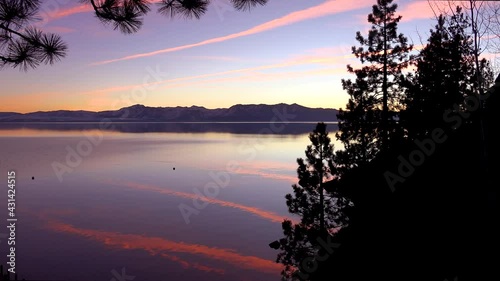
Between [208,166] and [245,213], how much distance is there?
126ft

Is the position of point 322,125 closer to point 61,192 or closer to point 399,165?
point 399,165

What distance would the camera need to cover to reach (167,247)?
3359 centimetres

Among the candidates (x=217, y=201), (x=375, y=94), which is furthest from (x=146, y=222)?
(x=375, y=94)

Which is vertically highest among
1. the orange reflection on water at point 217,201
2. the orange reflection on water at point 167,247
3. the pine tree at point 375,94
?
the pine tree at point 375,94

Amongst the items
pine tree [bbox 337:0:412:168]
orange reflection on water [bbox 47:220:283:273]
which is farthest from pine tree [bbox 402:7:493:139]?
orange reflection on water [bbox 47:220:283:273]

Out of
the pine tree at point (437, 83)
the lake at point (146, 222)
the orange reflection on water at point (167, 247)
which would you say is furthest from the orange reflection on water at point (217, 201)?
the pine tree at point (437, 83)

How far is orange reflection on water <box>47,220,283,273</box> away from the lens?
3048 centimetres

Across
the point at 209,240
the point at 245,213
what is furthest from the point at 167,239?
the point at 245,213

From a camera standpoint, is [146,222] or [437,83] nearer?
[437,83]

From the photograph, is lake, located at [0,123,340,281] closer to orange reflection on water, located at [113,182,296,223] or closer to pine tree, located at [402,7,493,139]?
orange reflection on water, located at [113,182,296,223]

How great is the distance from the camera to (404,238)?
738 centimetres

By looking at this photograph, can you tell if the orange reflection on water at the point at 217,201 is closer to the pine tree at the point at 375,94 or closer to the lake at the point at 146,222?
the lake at the point at 146,222

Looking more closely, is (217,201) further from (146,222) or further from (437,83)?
(437,83)

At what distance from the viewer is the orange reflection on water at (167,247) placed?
30475mm
